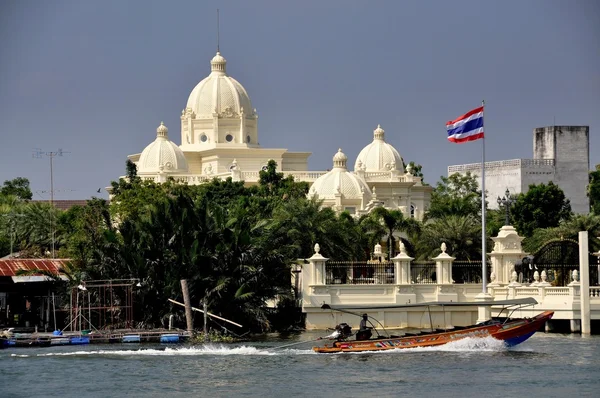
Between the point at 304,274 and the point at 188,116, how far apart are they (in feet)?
203

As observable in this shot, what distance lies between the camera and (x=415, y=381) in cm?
4597

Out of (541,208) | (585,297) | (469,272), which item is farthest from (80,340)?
(541,208)

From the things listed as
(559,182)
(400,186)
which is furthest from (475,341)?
(559,182)

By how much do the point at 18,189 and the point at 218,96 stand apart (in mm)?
30291

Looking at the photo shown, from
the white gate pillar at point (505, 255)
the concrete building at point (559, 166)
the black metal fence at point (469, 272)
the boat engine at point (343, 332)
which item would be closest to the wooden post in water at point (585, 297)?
the white gate pillar at point (505, 255)

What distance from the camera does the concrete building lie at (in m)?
130

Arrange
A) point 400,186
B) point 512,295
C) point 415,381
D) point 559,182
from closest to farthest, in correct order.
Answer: point 415,381 → point 512,295 → point 400,186 → point 559,182

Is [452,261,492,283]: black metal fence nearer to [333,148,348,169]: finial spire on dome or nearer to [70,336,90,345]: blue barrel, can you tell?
[70,336,90,345]: blue barrel

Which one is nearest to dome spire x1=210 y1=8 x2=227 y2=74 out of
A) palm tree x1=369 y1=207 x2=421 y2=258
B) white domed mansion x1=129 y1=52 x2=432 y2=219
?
white domed mansion x1=129 y1=52 x2=432 y2=219

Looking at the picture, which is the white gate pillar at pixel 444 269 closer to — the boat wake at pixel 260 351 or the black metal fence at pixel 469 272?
the black metal fence at pixel 469 272

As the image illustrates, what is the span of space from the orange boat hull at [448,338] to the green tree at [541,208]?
156 ft

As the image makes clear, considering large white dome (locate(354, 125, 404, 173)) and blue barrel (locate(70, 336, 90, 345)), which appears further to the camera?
large white dome (locate(354, 125, 404, 173))

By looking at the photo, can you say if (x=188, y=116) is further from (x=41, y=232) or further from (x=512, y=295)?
(x=512, y=295)

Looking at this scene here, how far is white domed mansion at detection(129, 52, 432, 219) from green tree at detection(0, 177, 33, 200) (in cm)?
1923
